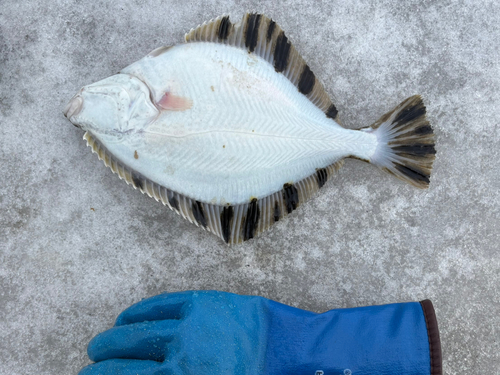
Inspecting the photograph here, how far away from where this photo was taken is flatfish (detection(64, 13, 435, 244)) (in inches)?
64.5

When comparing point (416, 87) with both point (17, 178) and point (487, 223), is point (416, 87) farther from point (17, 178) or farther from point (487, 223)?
point (17, 178)

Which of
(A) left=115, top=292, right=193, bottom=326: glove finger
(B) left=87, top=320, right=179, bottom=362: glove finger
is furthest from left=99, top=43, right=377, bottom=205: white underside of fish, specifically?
(B) left=87, top=320, right=179, bottom=362: glove finger

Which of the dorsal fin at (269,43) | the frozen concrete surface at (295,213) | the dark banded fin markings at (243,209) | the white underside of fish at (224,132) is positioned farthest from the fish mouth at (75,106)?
the dorsal fin at (269,43)

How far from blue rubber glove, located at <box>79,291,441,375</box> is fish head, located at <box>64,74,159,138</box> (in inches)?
31.6

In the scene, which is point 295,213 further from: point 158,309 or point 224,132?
point 158,309

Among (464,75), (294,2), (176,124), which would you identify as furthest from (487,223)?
(176,124)

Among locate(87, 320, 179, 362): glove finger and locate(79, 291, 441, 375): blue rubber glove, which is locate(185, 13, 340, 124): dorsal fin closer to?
locate(79, 291, 441, 375): blue rubber glove

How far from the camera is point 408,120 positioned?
1.80 metres

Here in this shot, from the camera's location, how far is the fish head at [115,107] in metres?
1.60

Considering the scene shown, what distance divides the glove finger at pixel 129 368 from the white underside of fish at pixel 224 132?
Answer: 749mm

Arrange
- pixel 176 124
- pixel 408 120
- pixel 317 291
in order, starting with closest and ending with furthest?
pixel 176 124
pixel 408 120
pixel 317 291

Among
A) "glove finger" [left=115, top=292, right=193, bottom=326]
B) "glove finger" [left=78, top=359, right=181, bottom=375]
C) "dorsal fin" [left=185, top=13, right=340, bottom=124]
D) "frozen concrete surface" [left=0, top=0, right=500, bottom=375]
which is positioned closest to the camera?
"glove finger" [left=78, top=359, right=181, bottom=375]

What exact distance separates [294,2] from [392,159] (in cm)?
100

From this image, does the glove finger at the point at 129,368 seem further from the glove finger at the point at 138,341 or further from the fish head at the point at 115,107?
the fish head at the point at 115,107
